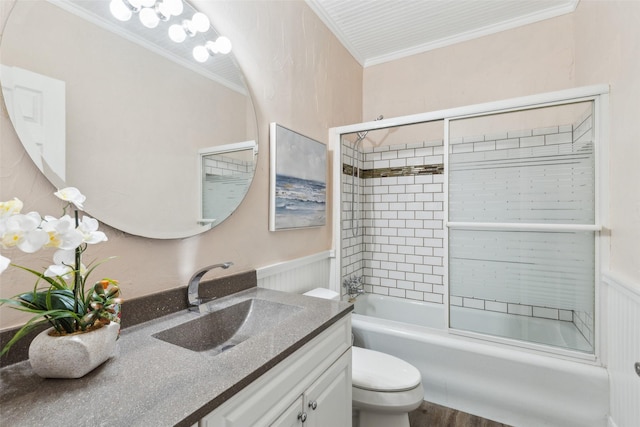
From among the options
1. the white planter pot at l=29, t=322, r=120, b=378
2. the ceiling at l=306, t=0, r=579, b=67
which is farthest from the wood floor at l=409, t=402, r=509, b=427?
the ceiling at l=306, t=0, r=579, b=67

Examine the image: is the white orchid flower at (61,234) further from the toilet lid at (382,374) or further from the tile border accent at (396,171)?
the tile border accent at (396,171)

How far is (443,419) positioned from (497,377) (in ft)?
1.35

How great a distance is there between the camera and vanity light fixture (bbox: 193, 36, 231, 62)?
1.31 m

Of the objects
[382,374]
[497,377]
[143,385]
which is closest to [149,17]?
[143,385]

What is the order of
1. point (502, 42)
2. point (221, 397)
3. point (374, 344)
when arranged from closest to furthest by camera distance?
point (221, 397) → point (374, 344) → point (502, 42)

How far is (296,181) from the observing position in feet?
6.42

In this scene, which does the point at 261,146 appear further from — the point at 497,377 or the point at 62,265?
the point at 497,377

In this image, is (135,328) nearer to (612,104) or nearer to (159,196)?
(159,196)

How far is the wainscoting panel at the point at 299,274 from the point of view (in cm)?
172

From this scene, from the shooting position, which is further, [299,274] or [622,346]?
[299,274]

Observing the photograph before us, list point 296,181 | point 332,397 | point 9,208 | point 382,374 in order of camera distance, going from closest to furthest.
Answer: point 9,208 → point 332,397 → point 382,374 → point 296,181

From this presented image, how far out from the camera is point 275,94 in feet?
5.92

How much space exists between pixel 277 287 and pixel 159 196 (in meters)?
0.91

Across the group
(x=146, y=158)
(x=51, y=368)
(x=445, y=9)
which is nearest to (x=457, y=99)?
(x=445, y=9)
